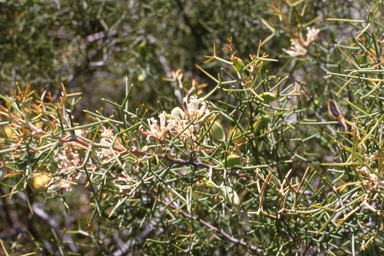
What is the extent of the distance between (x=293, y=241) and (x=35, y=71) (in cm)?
145

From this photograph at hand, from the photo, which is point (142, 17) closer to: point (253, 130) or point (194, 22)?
point (194, 22)

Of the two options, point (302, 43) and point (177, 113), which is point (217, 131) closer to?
point (177, 113)

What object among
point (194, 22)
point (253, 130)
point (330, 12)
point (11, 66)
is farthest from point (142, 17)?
point (253, 130)

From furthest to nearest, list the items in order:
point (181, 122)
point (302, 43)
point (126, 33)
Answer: point (126, 33) → point (302, 43) → point (181, 122)

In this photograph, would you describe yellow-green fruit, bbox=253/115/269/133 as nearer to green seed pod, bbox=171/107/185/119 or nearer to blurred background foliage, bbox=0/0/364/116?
green seed pod, bbox=171/107/185/119

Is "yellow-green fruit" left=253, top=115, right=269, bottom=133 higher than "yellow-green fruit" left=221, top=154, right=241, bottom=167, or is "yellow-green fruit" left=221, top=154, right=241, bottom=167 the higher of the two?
"yellow-green fruit" left=253, top=115, right=269, bottom=133

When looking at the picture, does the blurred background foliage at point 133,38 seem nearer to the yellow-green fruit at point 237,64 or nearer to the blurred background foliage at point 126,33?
the blurred background foliage at point 126,33

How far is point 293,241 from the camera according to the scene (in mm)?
632

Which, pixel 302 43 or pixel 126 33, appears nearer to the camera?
pixel 302 43

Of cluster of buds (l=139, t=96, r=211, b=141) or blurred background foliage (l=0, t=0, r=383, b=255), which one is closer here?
cluster of buds (l=139, t=96, r=211, b=141)

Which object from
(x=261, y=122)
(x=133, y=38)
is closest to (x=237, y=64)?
(x=261, y=122)

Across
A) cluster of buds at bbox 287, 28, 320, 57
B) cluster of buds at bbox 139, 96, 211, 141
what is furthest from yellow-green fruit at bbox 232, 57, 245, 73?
cluster of buds at bbox 287, 28, 320, 57

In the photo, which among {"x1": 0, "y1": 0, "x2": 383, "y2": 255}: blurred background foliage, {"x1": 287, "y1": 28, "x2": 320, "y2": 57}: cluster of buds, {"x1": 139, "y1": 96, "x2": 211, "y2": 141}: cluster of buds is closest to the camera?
{"x1": 139, "y1": 96, "x2": 211, "y2": 141}: cluster of buds

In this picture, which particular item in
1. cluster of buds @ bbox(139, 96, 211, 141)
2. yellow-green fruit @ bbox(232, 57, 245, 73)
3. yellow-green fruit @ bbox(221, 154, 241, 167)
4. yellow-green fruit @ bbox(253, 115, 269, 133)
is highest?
yellow-green fruit @ bbox(232, 57, 245, 73)
